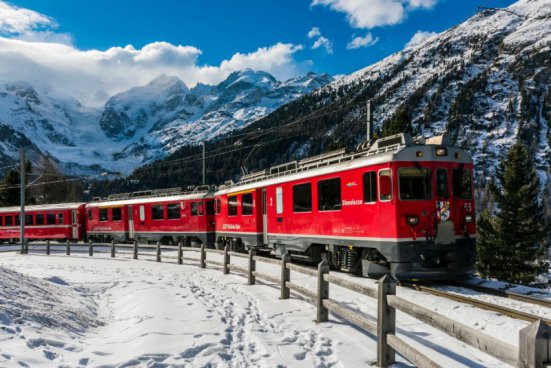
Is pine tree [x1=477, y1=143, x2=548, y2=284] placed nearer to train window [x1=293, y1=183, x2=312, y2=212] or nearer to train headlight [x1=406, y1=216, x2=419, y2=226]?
train window [x1=293, y1=183, x2=312, y2=212]

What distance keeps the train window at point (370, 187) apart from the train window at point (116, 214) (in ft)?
77.9

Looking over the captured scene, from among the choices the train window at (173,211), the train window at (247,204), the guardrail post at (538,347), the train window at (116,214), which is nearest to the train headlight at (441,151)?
the guardrail post at (538,347)

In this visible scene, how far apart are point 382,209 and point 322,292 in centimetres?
441

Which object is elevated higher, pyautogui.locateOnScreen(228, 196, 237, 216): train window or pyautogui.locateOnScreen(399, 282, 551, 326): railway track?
pyautogui.locateOnScreen(228, 196, 237, 216): train window

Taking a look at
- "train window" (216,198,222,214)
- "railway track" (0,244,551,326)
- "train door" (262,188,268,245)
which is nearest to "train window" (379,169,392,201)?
"railway track" (0,244,551,326)

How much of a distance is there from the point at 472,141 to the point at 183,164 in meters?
120

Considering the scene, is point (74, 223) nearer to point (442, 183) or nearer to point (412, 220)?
point (412, 220)

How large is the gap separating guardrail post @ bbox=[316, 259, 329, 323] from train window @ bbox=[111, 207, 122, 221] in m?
26.7

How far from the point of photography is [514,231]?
108ft

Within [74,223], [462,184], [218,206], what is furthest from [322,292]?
[74,223]

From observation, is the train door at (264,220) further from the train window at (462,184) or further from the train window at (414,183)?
the train window at (462,184)

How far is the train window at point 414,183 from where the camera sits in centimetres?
1130

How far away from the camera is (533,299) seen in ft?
30.5

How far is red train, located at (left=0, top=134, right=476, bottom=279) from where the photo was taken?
11.2 metres
